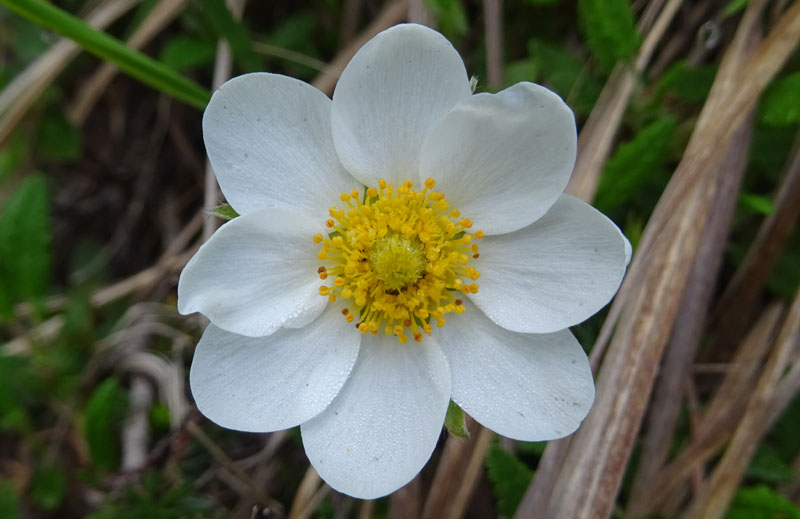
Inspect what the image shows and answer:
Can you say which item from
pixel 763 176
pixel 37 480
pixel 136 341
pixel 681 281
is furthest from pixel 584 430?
pixel 37 480

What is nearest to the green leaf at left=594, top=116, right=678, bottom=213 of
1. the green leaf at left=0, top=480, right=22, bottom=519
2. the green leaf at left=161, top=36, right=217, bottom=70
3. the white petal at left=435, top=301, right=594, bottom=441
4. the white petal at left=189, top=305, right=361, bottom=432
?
the white petal at left=435, top=301, right=594, bottom=441

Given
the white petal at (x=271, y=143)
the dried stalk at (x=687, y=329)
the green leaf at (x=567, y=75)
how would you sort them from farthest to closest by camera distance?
the green leaf at (x=567, y=75) → the dried stalk at (x=687, y=329) → the white petal at (x=271, y=143)

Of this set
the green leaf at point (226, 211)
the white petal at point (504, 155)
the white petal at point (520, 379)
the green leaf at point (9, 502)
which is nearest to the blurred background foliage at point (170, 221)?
the green leaf at point (9, 502)

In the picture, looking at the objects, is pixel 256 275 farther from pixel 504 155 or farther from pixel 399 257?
pixel 504 155

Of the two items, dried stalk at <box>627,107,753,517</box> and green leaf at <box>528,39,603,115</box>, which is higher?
green leaf at <box>528,39,603,115</box>

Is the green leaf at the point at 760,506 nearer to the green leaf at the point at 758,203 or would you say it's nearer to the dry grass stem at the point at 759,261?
the dry grass stem at the point at 759,261

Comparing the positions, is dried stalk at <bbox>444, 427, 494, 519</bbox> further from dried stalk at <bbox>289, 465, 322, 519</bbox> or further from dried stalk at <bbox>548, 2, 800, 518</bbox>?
dried stalk at <bbox>289, 465, 322, 519</bbox>
